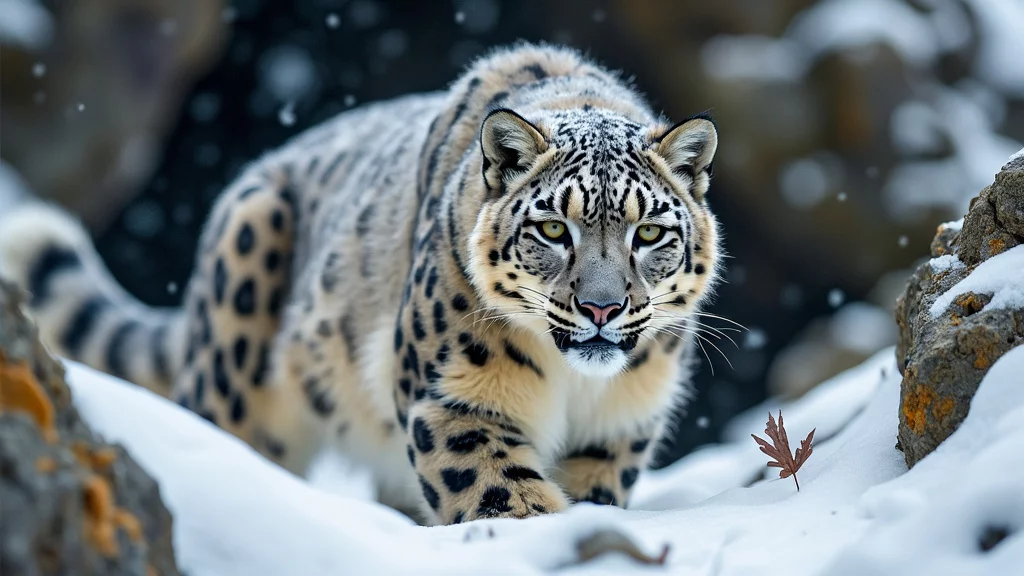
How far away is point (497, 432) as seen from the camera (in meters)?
4.47

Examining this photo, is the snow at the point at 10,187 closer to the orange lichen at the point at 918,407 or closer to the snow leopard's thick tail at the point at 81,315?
the snow leopard's thick tail at the point at 81,315

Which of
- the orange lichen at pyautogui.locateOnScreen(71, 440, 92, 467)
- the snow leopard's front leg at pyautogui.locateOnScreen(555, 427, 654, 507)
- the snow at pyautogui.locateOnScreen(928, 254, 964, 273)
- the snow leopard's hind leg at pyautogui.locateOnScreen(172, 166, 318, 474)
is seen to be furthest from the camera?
the snow leopard's hind leg at pyautogui.locateOnScreen(172, 166, 318, 474)

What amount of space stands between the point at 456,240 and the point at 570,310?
78 cm

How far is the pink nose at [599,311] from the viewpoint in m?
3.97

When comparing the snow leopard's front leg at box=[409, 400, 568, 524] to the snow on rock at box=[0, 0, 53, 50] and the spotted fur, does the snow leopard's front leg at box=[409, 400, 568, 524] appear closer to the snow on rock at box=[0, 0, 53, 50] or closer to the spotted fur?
the spotted fur

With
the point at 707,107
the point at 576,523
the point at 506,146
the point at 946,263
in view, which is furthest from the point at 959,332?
the point at 707,107

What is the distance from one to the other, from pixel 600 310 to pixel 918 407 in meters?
1.17

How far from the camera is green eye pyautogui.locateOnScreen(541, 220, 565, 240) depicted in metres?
4.16

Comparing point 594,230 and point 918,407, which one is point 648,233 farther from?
point 918,407

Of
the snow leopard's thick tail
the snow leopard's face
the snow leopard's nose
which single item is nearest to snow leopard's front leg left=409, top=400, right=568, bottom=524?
the snow leopard's face

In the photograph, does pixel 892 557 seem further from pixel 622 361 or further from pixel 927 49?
pixel 927 49

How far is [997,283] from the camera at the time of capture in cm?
322

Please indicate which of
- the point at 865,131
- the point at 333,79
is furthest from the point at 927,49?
the point at 333,79

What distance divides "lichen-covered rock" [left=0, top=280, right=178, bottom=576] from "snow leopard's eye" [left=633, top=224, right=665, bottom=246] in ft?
7.29
